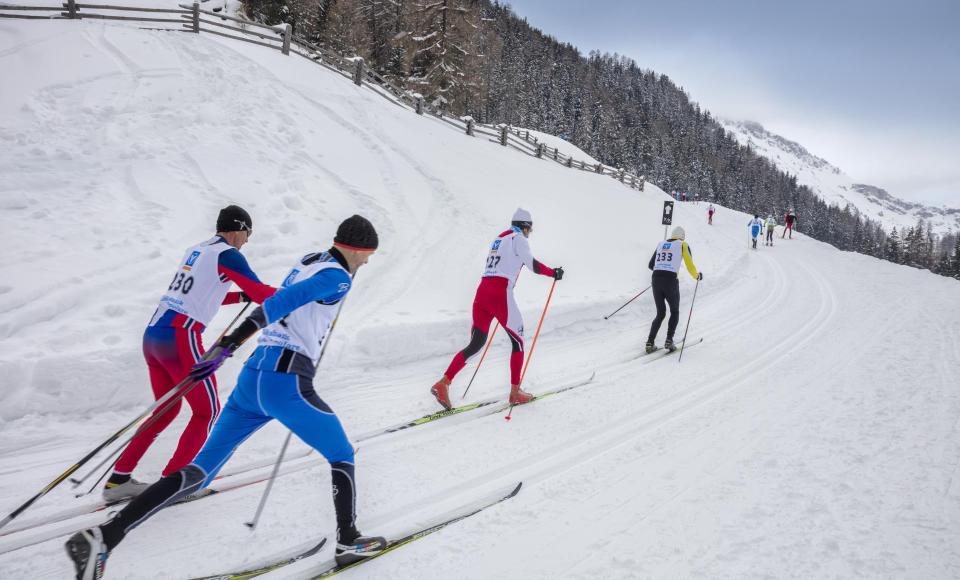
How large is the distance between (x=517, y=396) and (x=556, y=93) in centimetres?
7932

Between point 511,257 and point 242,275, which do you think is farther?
point 511,257

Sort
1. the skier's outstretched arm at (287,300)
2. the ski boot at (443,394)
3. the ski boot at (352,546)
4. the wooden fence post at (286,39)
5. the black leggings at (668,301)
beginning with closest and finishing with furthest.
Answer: the skier's outstretched arm at (287,300)
the ski boot at (352,546)
the ski boot at (443,394)
the black leggings at (668,301)
the wooden fence post at (286,39)

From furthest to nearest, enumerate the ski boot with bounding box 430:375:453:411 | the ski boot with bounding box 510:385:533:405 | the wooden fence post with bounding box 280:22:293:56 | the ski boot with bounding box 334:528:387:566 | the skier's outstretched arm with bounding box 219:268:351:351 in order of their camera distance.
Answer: the wooden fence post with bounding box 280:22:293:56
the ski boot with bounding box 510:385:533:405
the ski boot with bounding box 430:375:453:411
the ski boot with bounding box 334:528:387:566
the skier's outstretched arm with bounding box 219:268:351:351

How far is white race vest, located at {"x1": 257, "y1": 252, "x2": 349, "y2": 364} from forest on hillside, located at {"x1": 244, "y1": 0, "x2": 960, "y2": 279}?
69.9 ft

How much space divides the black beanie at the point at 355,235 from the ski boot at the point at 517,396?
298cm

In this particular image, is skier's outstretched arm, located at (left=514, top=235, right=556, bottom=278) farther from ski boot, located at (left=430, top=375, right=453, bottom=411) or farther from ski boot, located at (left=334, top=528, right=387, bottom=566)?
ski boot, located at (left=334, top=528, right=387, bottom=566)

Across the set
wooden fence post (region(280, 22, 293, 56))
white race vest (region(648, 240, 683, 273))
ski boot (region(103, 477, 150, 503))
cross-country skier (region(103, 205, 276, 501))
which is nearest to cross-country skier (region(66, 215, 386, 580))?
cross-country skier (region(103, 205, 276, 501))

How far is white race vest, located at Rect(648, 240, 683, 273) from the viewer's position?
24.0ft

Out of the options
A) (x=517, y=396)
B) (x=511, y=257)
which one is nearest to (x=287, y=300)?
(x=511, y=257)

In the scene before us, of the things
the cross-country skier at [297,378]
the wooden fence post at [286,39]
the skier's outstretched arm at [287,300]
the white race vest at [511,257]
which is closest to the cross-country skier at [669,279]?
the white race vest at [511,257]

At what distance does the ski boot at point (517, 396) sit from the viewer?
518 centimetres

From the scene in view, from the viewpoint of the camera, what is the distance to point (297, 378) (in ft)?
8.49

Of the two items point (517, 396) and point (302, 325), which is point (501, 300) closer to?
point (517, 396)

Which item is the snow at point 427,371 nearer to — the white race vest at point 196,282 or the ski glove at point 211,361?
the ski glove at point 211,361
